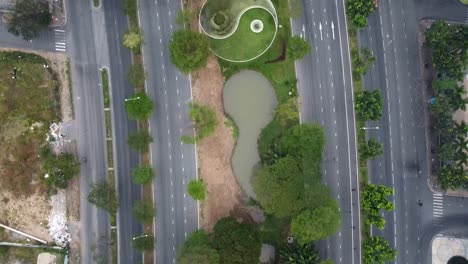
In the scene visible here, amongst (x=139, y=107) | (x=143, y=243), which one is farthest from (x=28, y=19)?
(x=143, y=243)

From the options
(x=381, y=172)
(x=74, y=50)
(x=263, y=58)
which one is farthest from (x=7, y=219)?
(x=381, y=172)

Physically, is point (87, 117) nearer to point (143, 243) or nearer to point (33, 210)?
point (33, 210)

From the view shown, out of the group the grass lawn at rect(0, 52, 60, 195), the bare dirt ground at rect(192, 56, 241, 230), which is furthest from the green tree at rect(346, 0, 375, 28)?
the grass lawn at rect(0, 52, 60, 195)

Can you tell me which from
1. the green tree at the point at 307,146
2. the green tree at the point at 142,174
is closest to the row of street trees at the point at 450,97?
the green tree at the point at 307,146

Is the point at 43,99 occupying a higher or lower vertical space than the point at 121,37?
lower

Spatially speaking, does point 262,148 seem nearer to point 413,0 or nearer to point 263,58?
point 263,58

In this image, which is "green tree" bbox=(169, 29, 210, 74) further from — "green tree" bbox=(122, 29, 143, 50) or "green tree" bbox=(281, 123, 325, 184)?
"green tree" bbox=(281, 123, 325, 184)
